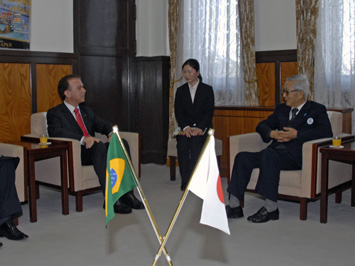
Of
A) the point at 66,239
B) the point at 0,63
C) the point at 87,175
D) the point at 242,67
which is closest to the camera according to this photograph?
the point at 66,239

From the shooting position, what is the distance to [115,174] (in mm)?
2467

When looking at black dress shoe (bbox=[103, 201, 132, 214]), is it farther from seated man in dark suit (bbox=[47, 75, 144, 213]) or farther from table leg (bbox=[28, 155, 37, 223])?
table leg (bbox=[28, 155, 37, 223])

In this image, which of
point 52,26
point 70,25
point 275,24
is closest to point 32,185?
point 52,26

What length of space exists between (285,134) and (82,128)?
2.09 meters

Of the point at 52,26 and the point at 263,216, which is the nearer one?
the point at 263,216

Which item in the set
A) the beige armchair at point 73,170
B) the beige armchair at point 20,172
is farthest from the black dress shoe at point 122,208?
the beige armchair at point 20,172

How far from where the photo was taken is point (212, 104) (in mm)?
5852

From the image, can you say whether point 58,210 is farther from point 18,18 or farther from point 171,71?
point 171,71

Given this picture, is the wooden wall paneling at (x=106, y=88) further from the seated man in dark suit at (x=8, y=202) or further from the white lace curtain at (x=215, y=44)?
the seated man in dark suit at (x=8, y=202)

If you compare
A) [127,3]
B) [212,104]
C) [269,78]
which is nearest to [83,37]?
[127,3]

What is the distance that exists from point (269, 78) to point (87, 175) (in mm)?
2867

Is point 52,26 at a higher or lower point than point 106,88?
higher

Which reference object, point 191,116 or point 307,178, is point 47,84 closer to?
point 191,116

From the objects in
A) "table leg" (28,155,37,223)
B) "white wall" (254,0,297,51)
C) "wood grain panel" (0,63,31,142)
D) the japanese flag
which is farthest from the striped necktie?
the japanese flag
